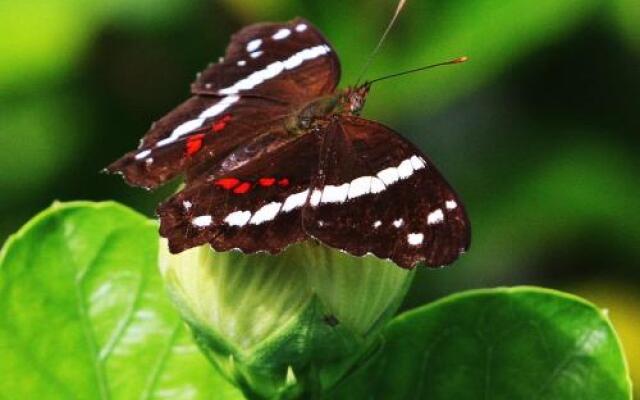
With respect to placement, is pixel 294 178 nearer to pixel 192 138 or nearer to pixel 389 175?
pixel 389 175

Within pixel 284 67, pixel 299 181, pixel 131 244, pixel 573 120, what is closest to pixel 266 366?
pixel 299 181

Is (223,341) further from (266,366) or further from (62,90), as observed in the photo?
(62,90)

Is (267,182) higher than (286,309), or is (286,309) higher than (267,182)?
(267,182)

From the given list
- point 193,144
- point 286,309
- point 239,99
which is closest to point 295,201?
point 286,309

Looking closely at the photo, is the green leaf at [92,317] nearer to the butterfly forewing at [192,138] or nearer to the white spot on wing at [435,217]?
the butterfly forewing at [192,138]

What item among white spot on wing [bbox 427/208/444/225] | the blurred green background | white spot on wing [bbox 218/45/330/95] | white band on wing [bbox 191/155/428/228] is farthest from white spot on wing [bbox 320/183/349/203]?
the blurred green background

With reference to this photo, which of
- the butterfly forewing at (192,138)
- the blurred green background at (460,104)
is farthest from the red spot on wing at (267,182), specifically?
the blurred green background at (460,104)
